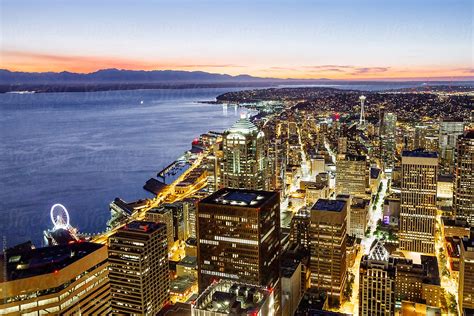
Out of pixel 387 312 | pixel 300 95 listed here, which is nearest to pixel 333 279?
pixel 387 312

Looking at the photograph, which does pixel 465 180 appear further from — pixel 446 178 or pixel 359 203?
pixel 359 203

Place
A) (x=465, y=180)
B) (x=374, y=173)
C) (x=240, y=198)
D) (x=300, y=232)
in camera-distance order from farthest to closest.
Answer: (x=374, y=173) → (x=465, y=180) → (x=300, y=232) → (x=240, y=198)

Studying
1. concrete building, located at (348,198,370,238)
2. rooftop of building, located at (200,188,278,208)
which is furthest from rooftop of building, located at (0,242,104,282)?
concrete building, located at (348,198,370,238)

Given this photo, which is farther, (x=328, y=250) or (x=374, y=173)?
(x=374, y=173)

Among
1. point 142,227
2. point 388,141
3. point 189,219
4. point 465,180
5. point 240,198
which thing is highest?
point 240,198

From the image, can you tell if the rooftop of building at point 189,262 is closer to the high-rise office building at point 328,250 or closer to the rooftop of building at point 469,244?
the high-rise office building at point 328,250

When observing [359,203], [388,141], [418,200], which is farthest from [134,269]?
[388,141]
